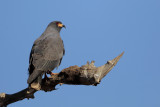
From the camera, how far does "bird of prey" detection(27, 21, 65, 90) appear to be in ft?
22.2

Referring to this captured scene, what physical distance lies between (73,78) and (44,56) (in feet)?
3.35

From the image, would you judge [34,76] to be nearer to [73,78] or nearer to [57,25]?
[73,78]

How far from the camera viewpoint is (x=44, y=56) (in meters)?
7.20

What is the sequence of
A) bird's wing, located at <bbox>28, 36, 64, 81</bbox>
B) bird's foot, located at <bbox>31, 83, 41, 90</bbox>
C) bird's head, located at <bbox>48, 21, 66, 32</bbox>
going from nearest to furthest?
1. bird's foot, located at <bbox>31, 83, 41, 90</bbox>
2. bird's wing, located at <bbox>28, 36, 64, 81</bbox>
3. bird's head, located at <bbox>48, 21, 66, 32</bbox>

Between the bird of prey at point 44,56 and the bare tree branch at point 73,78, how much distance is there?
288mm

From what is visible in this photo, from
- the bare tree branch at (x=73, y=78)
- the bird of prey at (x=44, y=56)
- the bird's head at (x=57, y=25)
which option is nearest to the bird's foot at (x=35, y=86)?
the bird of prey at (x=44, y=56)

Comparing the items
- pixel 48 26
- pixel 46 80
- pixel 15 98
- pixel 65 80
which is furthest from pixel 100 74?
pixel 48 26

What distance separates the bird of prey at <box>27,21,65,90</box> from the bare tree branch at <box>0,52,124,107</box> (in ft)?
0.94

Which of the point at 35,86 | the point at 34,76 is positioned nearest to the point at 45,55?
the point at 34,76

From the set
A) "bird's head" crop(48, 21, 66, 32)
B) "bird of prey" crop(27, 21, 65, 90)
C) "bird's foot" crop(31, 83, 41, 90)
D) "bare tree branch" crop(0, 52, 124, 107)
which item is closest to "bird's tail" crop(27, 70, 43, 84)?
"bird of prey" crop(27, 21, 65, 90)

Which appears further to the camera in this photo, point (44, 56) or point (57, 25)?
point (57, 25)

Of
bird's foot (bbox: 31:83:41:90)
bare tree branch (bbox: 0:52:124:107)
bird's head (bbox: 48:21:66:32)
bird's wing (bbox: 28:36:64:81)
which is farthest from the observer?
bird's head (bbox: 48:21:66:32)

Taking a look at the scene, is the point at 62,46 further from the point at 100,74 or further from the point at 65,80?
the point at 100,74

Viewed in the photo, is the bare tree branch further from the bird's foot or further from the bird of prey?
the bird of prey
